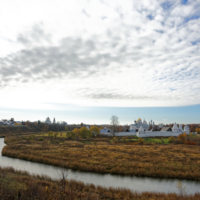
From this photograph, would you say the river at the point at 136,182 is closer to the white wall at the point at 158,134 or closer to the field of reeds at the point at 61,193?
the field of reeds at the point at 61,193

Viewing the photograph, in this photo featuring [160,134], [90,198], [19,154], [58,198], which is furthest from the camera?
[160,134]

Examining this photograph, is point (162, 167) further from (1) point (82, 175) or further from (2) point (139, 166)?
(1) point (82, 175)

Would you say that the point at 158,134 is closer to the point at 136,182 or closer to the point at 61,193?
the point at 136,182

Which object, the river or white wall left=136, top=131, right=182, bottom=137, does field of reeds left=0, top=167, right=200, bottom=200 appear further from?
white wall left=136, top=131, right=182, bottom=137

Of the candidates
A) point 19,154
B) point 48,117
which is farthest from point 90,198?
point 48,117

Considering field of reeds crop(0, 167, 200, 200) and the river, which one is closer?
field of reeds crop(0, 167, 200, 200)

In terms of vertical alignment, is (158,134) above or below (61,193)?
below

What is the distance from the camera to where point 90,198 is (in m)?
9.66

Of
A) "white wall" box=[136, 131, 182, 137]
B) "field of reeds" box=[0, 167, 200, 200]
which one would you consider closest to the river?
"field of reeds" box=[0, 167, 200, 200]

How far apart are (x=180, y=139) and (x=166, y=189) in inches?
1629

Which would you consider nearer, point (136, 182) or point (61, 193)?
point (61, 193)

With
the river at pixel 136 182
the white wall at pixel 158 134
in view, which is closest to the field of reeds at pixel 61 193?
the river at pixel 136 182

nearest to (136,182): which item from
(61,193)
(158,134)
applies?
(61,193)

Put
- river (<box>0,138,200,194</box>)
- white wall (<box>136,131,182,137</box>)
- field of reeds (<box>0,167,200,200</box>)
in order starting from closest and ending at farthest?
field of reeds (<box>0,167,200,200</box>), river (<box>0,138,200,194</box>), white wall (<box>136,131,182,137</box>)
